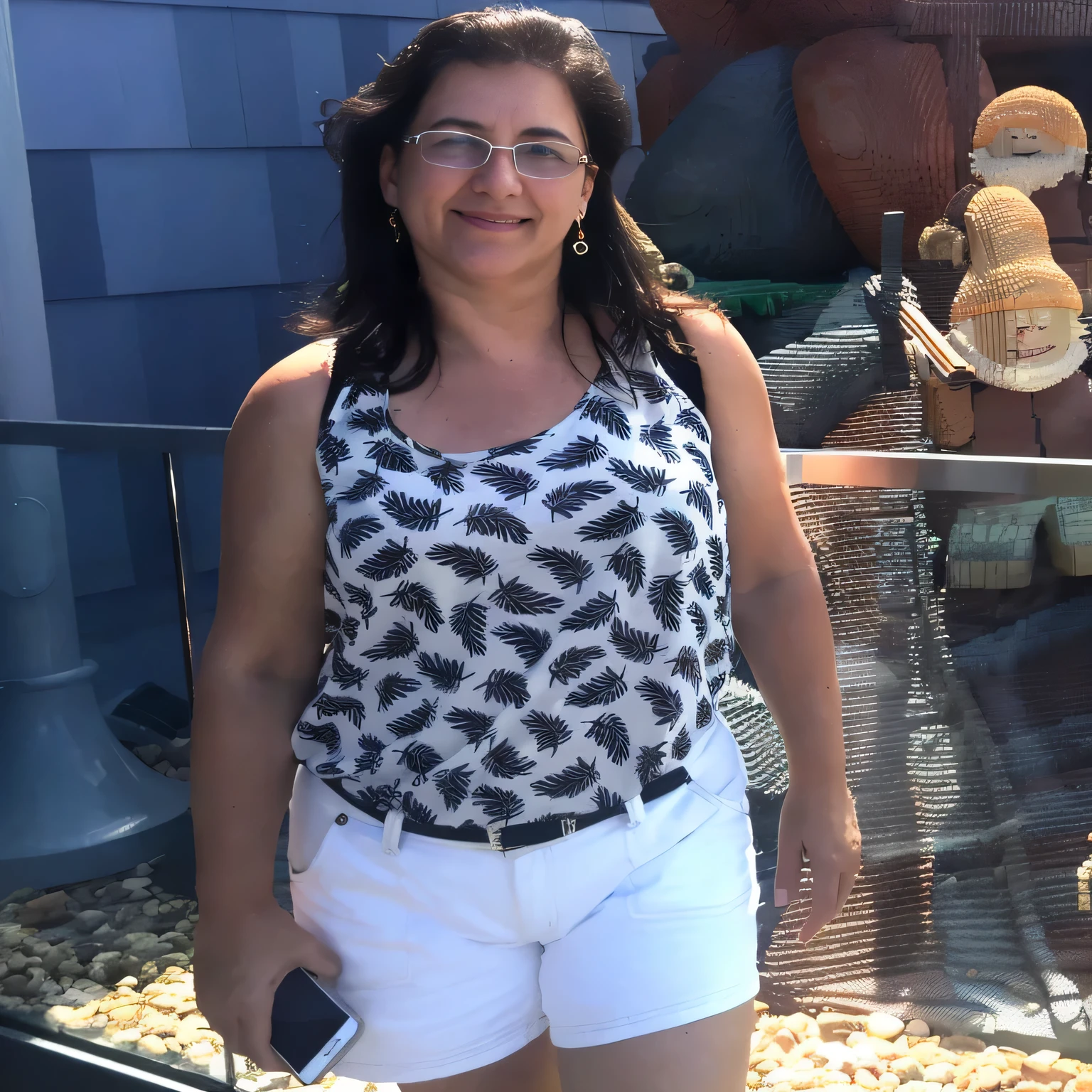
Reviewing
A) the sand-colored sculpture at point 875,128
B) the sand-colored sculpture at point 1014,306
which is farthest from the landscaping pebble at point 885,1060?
the sand-colored sculpture at point 875,128

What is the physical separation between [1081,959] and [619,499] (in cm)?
66

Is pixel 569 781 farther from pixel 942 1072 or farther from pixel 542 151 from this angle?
pixel 942 1072

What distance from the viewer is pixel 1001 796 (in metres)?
1.10

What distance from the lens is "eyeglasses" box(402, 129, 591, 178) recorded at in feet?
2.68

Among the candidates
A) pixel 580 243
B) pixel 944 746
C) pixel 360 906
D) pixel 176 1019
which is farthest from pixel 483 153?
pixel 176 1019

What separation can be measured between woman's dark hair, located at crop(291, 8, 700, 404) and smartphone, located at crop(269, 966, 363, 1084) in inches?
17.1

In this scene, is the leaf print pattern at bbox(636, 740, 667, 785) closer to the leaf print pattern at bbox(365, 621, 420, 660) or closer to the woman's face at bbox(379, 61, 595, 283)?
the leaf print pattern at bbox(365, 621, 420, 660)

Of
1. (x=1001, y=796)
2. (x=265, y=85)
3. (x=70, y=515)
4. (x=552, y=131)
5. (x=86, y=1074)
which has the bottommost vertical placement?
(x=86, y=1074)

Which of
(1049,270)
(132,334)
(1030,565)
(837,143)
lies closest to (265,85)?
(132,334)

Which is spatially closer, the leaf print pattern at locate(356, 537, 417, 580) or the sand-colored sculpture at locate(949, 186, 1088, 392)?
the leaf print pattern at locate(356, 537, 417, 580)

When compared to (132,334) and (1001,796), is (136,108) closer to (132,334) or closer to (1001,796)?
(132,334)

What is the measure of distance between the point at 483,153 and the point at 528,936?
1.81 feet

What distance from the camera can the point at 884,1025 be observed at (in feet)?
3.92

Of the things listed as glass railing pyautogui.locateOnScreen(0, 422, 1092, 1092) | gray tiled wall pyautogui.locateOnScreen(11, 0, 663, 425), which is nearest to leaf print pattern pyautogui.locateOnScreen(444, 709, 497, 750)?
glass railing pyautogui.locateOnScreen(0, 422, 1092, 1092)
